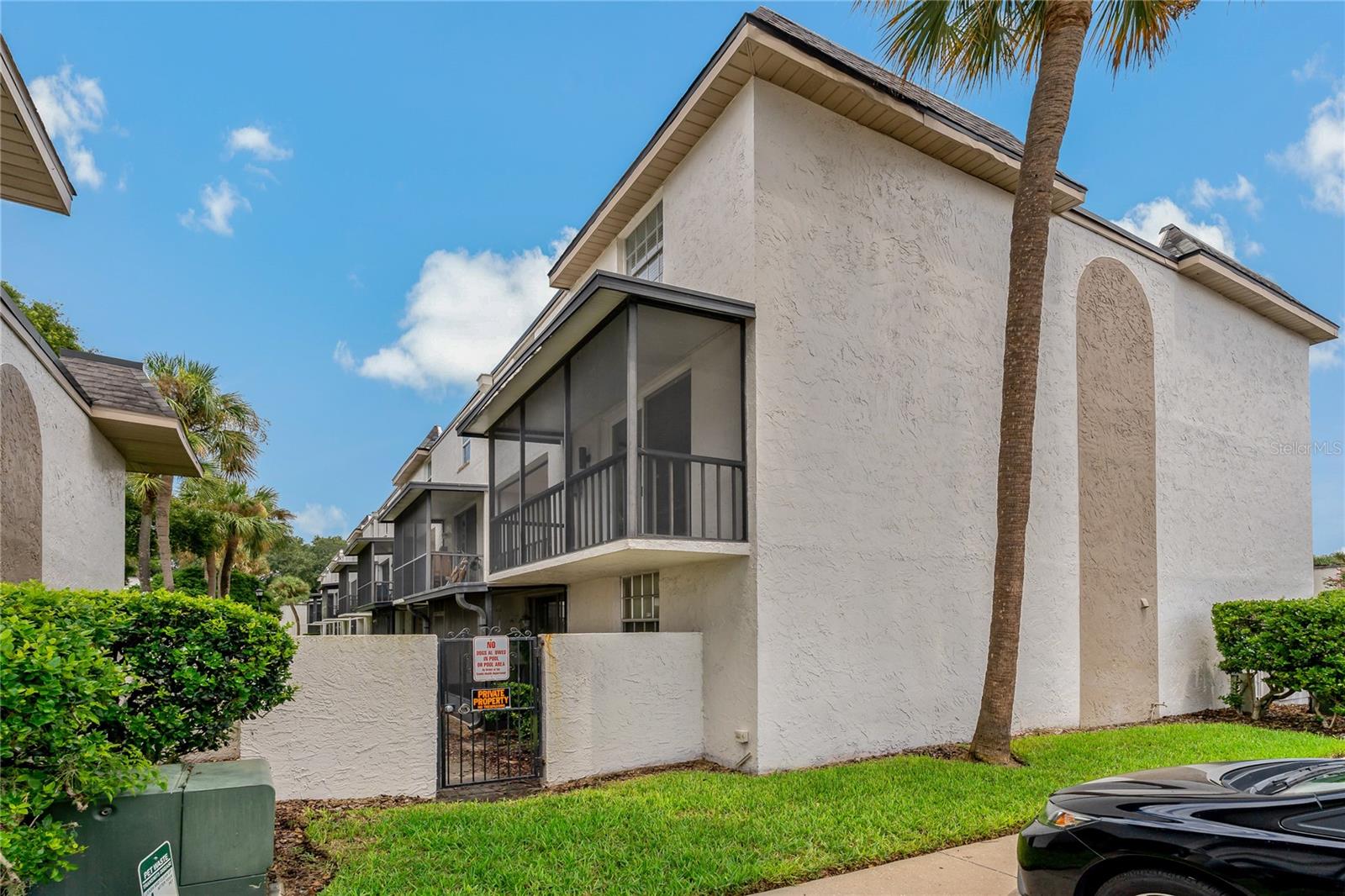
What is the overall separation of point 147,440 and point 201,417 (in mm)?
12733

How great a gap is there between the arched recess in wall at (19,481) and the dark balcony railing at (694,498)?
606 cm

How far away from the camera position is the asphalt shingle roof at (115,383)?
10.3m

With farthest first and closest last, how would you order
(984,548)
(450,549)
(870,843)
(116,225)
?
(450,549), (116,225), (984,548), (870,843)

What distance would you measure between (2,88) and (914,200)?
965 centimetres

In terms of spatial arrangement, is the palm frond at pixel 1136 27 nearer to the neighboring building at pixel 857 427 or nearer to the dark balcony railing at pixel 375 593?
the neighboring building at pixel 857 427

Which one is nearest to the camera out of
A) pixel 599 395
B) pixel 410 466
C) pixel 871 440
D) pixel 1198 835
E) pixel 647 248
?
pixel 1198 835

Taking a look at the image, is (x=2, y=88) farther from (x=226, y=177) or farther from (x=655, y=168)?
(x=226, y=177)

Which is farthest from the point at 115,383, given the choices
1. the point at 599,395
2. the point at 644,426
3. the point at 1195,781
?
the point at 1195,781

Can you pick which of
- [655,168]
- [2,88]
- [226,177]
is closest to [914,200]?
[655,168]

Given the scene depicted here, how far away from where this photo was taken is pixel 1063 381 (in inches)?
476

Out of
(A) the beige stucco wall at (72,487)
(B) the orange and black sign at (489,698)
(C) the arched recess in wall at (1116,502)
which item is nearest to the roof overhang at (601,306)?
(B) the orange and black sign at (489,698)

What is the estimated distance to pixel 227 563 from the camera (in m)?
33.4

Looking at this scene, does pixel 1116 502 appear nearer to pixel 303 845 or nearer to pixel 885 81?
pixel 885 81

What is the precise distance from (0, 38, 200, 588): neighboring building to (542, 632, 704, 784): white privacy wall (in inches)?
213
